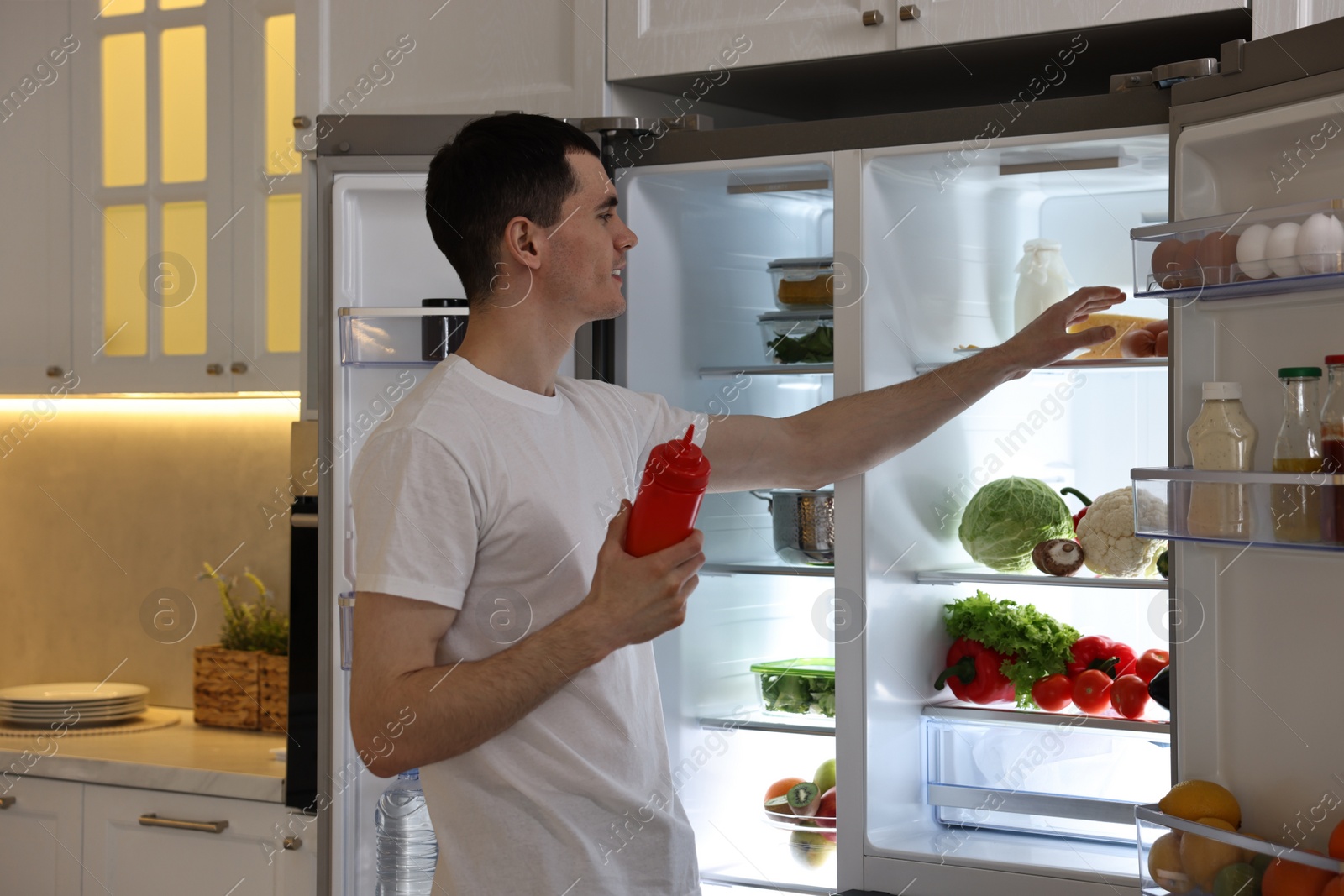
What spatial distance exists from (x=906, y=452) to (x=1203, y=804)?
759mm

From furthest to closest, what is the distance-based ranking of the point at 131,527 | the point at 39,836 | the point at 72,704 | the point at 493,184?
the point at 131,527, the point at 72,704, the point at 39,836, the point at 493,184

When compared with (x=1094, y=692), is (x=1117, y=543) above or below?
above

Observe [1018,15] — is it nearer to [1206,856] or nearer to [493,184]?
[493,184]

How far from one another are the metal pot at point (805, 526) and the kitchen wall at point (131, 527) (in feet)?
5.84

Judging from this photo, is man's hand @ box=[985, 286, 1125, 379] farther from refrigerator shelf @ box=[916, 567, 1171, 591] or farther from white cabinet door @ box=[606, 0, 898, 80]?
white cabinet door @ box=[606, 0, 898, 80]

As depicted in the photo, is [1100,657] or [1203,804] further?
[1100,657]

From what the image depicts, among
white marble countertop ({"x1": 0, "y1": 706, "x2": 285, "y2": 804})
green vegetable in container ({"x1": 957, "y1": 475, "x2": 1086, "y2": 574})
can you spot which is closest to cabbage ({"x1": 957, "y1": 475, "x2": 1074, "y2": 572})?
green vegetable in container ({"x1": 957, "y1": 475, "x2": 1086, "y2": 574})

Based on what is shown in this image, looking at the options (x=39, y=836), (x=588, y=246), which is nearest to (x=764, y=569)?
(x=588, y=246)

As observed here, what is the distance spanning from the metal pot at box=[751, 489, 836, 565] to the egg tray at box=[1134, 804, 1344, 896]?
2.44 ft

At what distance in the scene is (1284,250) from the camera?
1495 millimetres

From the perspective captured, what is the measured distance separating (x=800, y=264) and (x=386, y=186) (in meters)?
0.75

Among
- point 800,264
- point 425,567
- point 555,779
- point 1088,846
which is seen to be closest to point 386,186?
point 800,264

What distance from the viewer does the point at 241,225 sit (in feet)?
10.4

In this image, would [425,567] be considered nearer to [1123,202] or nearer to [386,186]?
[386,186]
